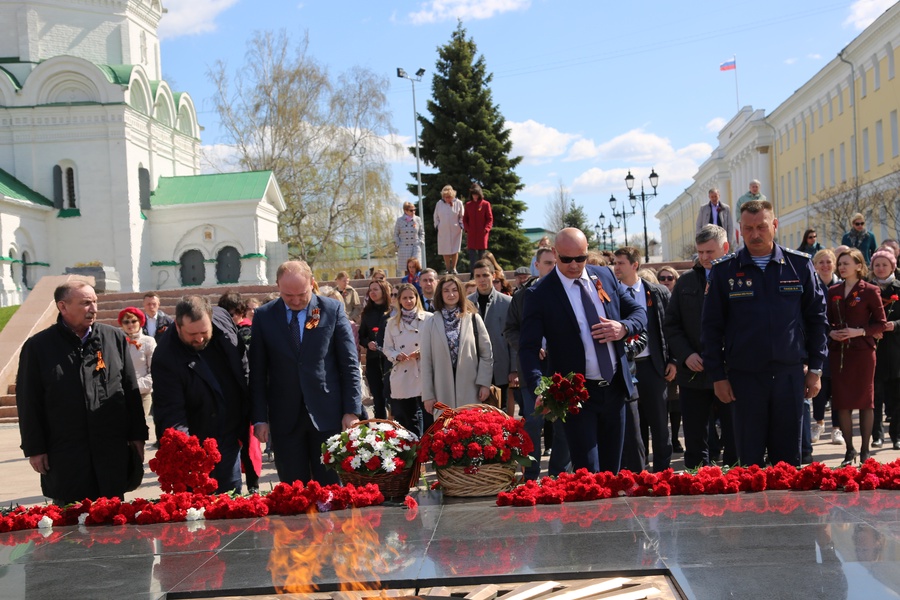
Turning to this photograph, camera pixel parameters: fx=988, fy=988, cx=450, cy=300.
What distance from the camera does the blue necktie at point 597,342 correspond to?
638cm

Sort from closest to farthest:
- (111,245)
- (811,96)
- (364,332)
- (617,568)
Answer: (617,568) → (364,332) → (111,245) → (811,96)

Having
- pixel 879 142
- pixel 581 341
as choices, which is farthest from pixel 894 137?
pixel 581 341

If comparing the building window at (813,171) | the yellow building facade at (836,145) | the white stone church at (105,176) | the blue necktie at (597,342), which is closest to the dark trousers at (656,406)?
the blue necktie at (597,342)

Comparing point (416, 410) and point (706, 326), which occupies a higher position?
point (706, 326)

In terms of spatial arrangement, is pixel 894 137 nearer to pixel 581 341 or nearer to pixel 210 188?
pixel 210 188

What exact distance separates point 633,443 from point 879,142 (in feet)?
146

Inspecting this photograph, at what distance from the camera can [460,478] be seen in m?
6.34

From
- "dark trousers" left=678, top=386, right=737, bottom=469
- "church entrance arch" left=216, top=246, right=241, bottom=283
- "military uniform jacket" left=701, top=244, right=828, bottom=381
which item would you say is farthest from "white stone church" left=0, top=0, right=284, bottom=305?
"military uniform jacket" left=701, top=244, right=828, bottom=381

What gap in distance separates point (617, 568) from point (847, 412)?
533 cm

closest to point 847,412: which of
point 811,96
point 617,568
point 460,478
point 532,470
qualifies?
point 532,470

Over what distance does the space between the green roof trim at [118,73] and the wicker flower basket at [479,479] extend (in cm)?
4126

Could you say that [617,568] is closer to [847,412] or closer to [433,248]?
[847,412]

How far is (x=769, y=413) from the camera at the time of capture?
20.9 ft

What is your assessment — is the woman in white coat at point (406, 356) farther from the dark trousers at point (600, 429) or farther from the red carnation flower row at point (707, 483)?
the red carnation flower row at point (707, 483)
